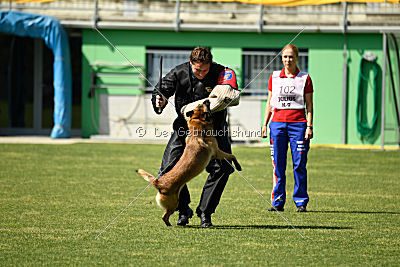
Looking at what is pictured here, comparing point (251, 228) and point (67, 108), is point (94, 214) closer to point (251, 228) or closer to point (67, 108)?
point (251, 228)

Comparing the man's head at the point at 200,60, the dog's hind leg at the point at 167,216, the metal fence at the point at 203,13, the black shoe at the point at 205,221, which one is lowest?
the black shoe at the point at 205,221

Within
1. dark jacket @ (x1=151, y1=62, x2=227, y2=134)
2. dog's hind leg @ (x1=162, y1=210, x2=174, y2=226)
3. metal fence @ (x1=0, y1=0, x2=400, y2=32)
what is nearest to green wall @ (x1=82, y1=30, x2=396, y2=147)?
metal fence @ (x1=0, y1=0, x2=400, y2=32)

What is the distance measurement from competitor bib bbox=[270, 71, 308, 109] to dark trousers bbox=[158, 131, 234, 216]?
5.06 ft

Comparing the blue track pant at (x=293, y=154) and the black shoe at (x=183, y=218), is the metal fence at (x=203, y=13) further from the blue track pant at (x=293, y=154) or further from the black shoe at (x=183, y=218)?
the black shoe at (x=183, y=218)

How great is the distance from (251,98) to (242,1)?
277 centimetres

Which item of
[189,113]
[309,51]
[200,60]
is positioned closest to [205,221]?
[189,113]

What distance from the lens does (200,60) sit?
6812 mm

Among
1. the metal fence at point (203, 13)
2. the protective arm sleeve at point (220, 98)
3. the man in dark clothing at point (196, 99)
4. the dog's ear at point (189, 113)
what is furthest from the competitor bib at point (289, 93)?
the metal fence at point (203, 13)

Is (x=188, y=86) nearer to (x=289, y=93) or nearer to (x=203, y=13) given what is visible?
(x=289, y=93)

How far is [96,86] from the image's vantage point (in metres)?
20.6

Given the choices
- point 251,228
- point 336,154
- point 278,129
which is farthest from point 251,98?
point 251,228

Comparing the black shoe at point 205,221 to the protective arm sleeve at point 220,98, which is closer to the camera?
the protective arm sleeve at point 220,98

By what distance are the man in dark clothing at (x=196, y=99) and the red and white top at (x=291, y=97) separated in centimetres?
151

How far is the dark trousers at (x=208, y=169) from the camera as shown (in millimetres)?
A: 7188
